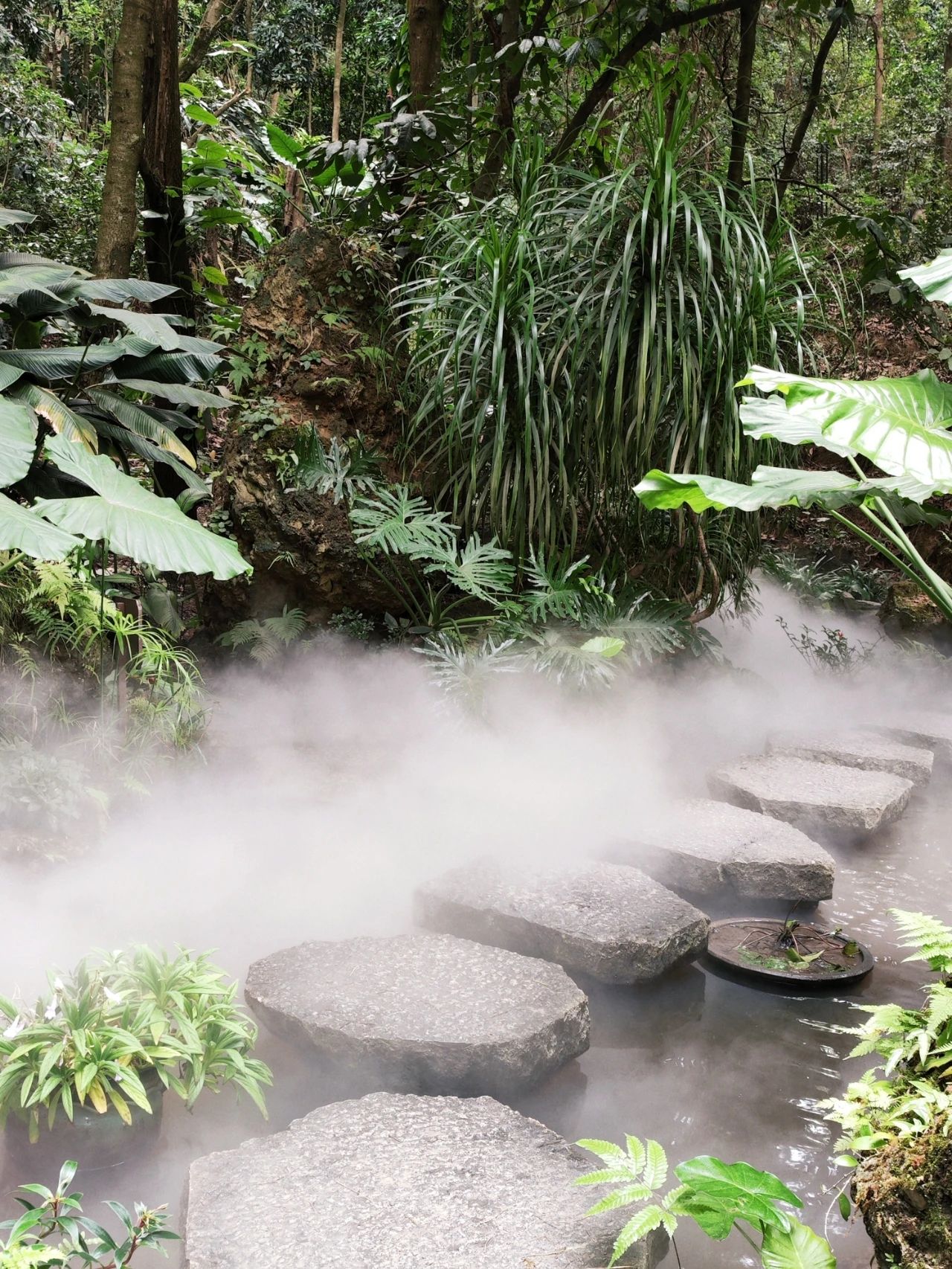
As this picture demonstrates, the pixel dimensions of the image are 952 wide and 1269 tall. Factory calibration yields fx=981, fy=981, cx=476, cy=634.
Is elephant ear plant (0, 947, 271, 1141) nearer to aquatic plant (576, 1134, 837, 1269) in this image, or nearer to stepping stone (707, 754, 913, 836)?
aquatic plant (576, 1134, 837, 1269)

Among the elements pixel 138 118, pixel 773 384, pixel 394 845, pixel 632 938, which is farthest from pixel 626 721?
pixel 138 118

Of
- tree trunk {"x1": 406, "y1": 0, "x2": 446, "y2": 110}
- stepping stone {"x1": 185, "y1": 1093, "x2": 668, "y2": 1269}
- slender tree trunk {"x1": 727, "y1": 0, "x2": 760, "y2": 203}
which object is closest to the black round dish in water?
stepping stone {"x1": 185, "y1": 1093, "x2": 668, "y2": 1269}

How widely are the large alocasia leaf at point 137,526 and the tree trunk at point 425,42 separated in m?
3.04

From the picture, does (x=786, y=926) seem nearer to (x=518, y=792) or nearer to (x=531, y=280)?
(x=518, y=792)

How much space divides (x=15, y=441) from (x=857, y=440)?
1740 millimetres

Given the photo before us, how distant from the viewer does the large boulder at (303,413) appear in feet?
12.6

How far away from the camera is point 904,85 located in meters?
9.70

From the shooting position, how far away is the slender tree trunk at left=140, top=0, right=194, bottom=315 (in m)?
4.18

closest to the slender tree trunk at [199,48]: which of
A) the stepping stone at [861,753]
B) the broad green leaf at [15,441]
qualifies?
the broad green leaf at [15,441]

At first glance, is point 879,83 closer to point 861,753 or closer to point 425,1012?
point 861,753

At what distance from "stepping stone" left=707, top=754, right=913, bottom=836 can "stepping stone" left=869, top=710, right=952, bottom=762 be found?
0.61 m

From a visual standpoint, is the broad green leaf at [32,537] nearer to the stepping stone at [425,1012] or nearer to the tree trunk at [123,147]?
the stepping stone at [425,1012]

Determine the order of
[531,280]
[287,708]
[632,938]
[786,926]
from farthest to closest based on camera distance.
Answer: [287,708] < [531,280] < [786,926] < [632,938]

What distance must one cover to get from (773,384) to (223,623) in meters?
2.90
